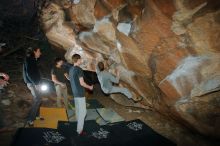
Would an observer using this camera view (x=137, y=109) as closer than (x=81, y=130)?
No

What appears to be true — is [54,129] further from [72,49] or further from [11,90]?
[72,49]

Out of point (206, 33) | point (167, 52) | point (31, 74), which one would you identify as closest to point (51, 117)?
point (31, 74)

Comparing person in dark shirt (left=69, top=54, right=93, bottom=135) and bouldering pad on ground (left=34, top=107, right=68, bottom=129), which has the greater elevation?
person in dark shirt (left=69, top=54, right=93, bottom=135)

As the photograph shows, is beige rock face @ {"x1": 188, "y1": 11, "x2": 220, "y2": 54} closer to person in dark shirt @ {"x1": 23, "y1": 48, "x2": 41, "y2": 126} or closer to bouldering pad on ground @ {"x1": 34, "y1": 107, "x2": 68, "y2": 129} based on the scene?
person in dark shirt @ {"x1": 23, "y1": 48, "x2": 41, "y2": 126}

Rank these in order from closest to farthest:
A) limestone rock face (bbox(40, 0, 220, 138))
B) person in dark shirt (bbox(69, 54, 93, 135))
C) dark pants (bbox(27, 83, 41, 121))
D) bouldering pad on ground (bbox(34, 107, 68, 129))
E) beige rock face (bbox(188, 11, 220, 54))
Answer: beige rock face (bbox(188, 11, 220, 54)) < limestone rock face (bbox(40, 0, 220, 138)) < person in dark shirt (bbox(69, 54, 93, 135)) < dark pants (bbox(27, 83, 41, 121)) < bouldering pad on ground (bbox(34, 107, 68, 129))

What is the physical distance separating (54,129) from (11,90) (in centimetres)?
367

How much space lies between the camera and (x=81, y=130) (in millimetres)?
7867

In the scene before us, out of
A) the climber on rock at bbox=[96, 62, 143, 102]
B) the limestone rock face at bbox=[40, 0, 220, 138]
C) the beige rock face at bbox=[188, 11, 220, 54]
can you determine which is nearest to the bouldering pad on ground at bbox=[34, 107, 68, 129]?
the climber on rock at bbox=[96, 62, 143, 102]

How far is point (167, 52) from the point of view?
7.82m

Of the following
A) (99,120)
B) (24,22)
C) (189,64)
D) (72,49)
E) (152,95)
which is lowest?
(99,120)

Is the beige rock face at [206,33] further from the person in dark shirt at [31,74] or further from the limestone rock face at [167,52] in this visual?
the person in dark shirt at [31,74]

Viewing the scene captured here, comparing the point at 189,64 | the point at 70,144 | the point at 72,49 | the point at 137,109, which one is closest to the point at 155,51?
the point at 189,64

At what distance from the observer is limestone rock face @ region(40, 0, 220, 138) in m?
7.10

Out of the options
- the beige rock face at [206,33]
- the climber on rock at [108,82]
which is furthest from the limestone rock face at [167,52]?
the climber on rock at [108,82]
